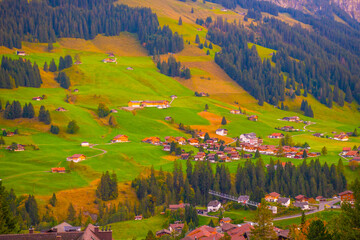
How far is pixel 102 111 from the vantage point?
174375 millimetres

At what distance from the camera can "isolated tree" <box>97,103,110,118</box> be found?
6855 inches

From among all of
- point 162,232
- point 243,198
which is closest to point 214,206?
point 243,198

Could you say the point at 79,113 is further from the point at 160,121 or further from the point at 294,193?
the point at 294,193

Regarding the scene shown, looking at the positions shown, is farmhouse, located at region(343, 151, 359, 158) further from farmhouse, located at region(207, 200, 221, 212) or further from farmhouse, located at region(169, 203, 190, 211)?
farmhouse, located at region(169, 203, 190, 211)

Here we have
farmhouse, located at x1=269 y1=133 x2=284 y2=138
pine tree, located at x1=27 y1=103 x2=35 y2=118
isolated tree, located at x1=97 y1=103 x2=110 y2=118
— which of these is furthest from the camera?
farmhouse, located at x1=269 y1=133 x2=284 y2=138

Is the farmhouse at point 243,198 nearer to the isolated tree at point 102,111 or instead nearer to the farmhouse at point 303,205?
the farmhouse at point 303,205

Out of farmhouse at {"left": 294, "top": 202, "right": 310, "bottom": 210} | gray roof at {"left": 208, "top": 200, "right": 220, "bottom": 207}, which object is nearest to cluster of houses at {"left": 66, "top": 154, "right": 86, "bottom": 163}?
gray roof at {"left": 208, "top": 200, "right": 220, "bottom": 207}

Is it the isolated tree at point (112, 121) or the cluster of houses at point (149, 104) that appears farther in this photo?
the cluster of houses at point (149, 104)

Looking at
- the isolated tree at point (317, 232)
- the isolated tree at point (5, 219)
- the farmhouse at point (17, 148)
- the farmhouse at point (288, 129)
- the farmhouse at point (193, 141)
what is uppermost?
the isolated tree at point (317, 232)

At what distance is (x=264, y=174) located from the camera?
398 feet

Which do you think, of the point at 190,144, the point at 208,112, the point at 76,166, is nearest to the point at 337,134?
the point at 208,112

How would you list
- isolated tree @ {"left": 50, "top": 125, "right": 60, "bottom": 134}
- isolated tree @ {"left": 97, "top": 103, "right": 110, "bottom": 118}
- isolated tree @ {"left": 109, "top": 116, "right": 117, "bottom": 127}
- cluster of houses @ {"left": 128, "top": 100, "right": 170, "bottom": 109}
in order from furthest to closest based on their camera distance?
cluster of houses @ {"left": 128, "top": 100, "right": 170, "bottom": 109} < isolated tree @ {"left": 97, "top": 103, "right": 110, "bottom": 118} < isolated tree @ {"left": 109, "top": 116, "right": 117, "bottom": 127} < isolated tree @ {"left": 50, "top": 125, "right": 60, "bottom": 134}

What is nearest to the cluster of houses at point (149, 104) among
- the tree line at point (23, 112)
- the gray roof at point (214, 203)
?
the tree line at point (23, 112)

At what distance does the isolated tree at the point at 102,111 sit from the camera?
6855 inches
